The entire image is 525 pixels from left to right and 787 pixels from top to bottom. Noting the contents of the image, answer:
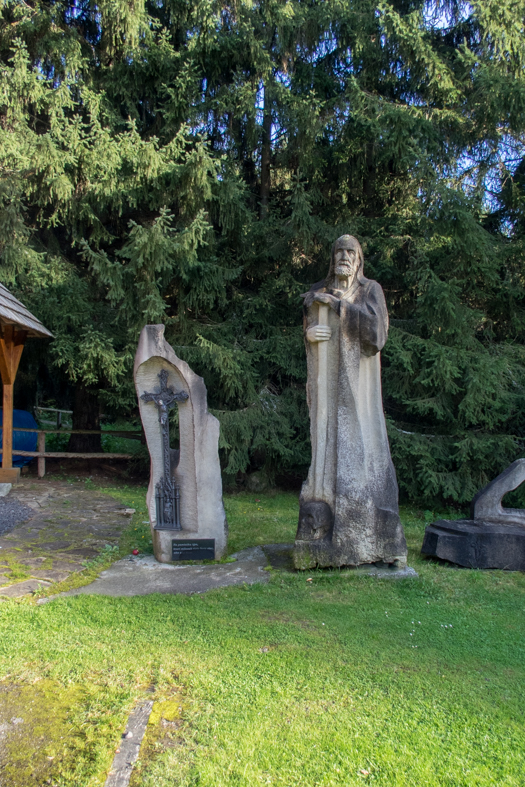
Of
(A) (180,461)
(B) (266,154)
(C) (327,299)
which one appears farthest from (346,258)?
(B) (266,154)

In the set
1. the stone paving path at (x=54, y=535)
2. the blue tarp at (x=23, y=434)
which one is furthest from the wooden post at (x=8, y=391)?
the blue tarp at (x=23, y=434)

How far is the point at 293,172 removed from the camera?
1183 centimetres

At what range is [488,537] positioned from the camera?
574 centimetres

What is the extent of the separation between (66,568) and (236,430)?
4.89 metres

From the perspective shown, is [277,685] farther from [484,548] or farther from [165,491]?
[484,548]

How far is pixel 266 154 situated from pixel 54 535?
8.76 m

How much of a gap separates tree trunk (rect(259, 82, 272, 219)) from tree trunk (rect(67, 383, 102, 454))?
19.0 feet

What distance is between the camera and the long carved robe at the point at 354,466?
17.3 ft

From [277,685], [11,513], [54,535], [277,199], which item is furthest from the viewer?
[277,199]

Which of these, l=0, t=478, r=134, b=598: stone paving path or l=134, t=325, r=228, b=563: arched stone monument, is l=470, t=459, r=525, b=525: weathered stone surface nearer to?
l=134, t=325, r=228, b=563: arched stone monument

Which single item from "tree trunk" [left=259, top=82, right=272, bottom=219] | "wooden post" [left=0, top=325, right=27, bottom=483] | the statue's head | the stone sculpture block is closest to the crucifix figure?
the statue's head

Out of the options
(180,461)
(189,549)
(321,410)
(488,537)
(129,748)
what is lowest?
(129,748)

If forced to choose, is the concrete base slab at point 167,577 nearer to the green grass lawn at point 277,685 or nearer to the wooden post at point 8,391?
the green grass lawn at point 277,685

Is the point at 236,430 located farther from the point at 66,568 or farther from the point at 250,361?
the point at 66,568
